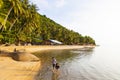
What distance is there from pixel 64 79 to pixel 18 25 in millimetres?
41908

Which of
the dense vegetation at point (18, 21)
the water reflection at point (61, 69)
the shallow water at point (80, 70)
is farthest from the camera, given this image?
the dense vegetation at point (18, 21)

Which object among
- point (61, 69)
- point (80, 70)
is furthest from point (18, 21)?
point (80, 70)

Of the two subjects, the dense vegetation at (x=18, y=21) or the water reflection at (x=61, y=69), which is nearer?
the water reflection at (x=61, y=69)

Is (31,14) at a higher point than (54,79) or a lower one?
higher

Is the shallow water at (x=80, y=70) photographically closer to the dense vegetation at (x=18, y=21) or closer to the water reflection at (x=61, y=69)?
the water reflection at (x=61, y=69)

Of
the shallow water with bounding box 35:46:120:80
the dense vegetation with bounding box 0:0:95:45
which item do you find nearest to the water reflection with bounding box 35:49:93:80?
the shallow water with bounding box 35:46:120:80

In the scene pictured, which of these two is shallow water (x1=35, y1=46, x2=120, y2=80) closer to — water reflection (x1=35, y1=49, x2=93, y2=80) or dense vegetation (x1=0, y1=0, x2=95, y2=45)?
water reflection (x1=35, y1=49, x2=93, y2=80)

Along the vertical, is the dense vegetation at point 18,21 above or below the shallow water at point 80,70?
above

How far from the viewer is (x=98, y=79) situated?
25.5 m

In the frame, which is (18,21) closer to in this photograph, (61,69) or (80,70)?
(61,69)

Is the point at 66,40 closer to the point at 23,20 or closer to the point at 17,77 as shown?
the point at 23,20

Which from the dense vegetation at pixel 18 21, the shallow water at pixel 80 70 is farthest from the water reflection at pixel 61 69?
the dense vegetation at pixel 18 21

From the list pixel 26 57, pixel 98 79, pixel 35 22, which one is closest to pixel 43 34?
pixel 35 22

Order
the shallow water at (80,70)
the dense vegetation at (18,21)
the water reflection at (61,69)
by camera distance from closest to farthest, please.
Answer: the water reflection at (61,69)
the shallow water at (80,70)
the dense vegetation at (18,21)
